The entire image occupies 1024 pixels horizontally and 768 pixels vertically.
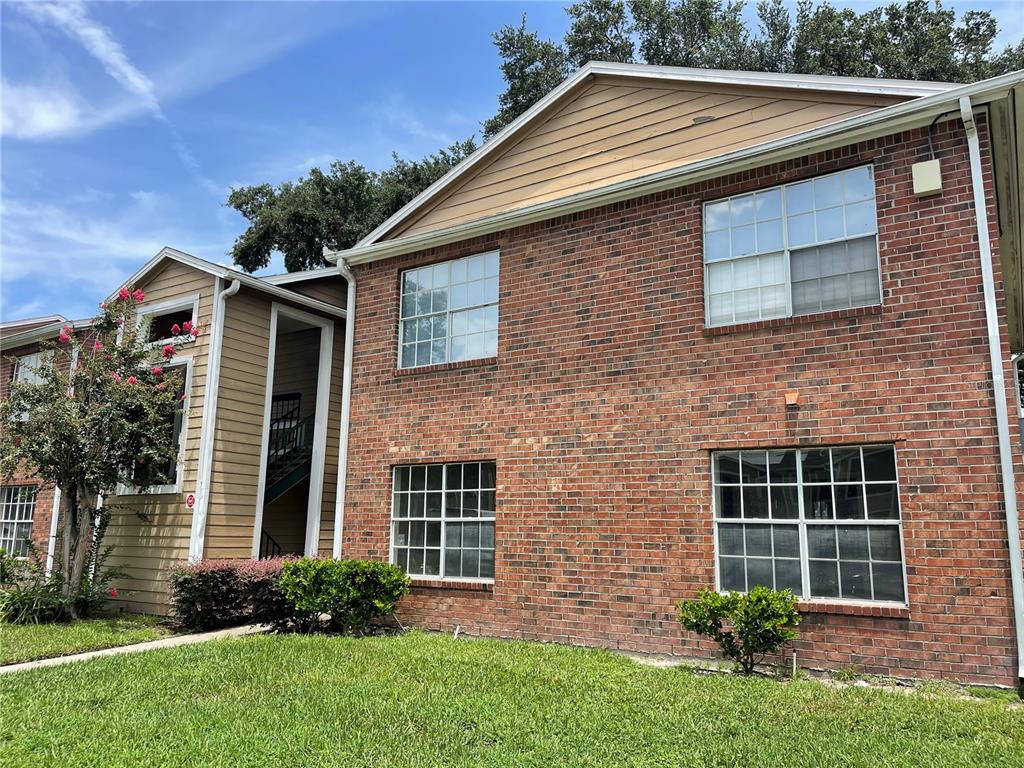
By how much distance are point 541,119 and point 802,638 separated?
789 cm

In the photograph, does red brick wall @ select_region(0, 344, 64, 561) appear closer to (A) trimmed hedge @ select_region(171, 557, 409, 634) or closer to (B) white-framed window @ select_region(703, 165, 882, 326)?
(A) trimmed hedge @ select_region(171, 557, 409, 634)

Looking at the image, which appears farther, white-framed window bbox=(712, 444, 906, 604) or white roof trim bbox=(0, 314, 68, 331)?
white roof trim bbox=(0, 314, 68, 331)

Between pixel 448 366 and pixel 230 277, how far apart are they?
4.45 m

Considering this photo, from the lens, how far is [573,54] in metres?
26.6

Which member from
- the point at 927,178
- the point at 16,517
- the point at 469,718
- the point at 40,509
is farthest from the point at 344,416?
the point at 16,517

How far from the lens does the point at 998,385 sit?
721 cm

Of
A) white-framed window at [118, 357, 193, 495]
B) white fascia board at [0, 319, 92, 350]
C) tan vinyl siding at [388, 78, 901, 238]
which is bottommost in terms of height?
white-framed window at [118, 357, 193, 495]

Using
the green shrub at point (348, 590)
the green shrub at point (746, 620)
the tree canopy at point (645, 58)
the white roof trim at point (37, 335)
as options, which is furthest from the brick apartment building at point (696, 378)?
the tree canopy at point (645, 58)

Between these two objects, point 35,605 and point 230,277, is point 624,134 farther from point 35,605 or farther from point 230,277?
point 35,605

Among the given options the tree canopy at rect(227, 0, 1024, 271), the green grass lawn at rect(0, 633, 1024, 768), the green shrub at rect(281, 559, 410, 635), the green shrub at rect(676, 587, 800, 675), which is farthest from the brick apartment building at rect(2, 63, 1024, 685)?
the tree canopy at rect(227, 0, 1024, 271)

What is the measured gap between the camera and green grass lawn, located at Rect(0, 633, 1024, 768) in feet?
16.8

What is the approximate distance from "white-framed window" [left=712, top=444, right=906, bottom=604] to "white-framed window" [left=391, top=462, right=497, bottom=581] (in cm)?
328

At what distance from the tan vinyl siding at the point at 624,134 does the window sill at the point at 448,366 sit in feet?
7.55

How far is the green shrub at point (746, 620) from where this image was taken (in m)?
7.42
